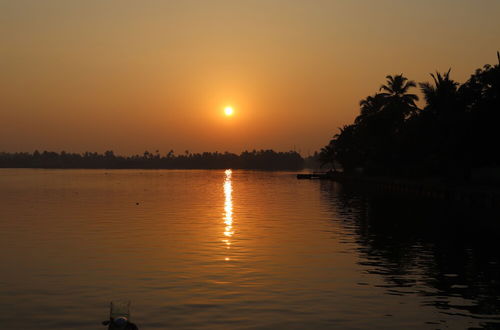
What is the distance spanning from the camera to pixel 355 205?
67500 millimetres

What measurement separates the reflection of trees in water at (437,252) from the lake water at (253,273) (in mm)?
73

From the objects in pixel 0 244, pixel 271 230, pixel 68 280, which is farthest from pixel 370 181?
pixel 68 280

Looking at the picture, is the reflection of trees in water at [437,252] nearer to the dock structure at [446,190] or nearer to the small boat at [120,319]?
the dock structure at [446,190]

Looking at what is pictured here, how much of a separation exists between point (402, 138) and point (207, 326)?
74596mm

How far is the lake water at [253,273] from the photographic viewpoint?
59.4ft

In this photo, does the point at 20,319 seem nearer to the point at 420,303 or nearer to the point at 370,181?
the point at 420,303

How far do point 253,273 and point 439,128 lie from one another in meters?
48.1

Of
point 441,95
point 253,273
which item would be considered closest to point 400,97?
point 441,95

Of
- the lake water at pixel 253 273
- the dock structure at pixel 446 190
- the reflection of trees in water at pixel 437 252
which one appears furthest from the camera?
the dock structure at pixel 446 190

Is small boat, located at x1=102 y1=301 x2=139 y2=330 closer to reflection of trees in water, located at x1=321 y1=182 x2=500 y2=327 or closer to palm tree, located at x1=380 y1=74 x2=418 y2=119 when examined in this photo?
reflection of trees in water, located at x1=321 y1=182 x2=500 y2=327

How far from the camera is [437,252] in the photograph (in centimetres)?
3134

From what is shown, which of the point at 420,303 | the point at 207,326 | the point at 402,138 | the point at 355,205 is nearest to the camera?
the point at 207,326

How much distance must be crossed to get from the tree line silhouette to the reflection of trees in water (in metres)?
7.85

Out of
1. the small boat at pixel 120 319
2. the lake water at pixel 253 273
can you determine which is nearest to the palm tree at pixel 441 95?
the lake water at pixel 253 273
